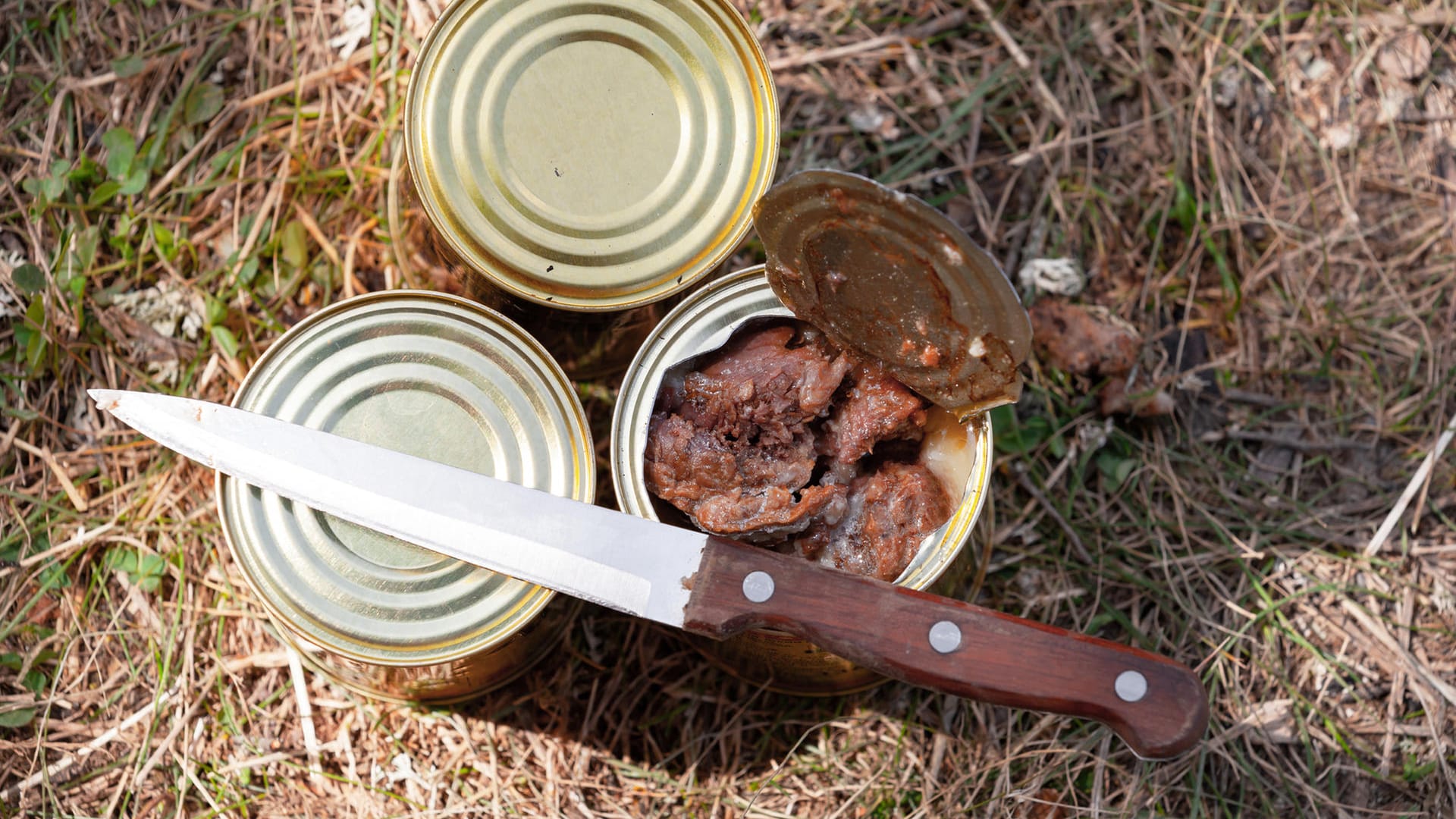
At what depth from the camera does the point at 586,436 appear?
2.28 metres

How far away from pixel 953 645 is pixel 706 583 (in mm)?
500

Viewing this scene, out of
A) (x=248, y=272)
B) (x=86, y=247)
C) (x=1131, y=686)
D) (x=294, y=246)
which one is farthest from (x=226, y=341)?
(x=1131, y=686)

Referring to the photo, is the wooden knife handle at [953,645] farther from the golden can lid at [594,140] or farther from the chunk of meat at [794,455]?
the golden can lid at [594,140]

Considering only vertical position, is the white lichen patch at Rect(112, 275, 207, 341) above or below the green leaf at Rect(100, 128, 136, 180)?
below

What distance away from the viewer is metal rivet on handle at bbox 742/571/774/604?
6.71 ft

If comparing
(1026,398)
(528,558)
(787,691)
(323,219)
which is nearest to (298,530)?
(528,558)

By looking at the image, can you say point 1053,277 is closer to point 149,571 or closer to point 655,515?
point 655,515

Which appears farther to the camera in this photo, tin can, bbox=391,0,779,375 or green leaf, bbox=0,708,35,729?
green leaf, bbox=0,708,35,729

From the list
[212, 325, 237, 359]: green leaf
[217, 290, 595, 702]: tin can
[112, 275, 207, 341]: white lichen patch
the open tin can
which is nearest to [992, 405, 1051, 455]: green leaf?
the open tin can

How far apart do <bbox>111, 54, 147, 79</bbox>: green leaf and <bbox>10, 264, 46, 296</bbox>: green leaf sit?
23.2 inches

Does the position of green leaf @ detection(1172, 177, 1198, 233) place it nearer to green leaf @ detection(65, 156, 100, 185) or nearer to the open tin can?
the open tin can

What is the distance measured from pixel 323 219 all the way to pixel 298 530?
1.06 metres

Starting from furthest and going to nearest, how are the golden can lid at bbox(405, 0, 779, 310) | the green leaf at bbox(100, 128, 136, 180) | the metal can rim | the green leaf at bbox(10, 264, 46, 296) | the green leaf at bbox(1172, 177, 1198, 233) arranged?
the green leaf at bbox(1172, 177, 1198, 233)
the green leaf at bbox(100, 128, 136, 180)
the green leaf at bbox(10, 264, 46, 296)
the golden can lid at bbox(405, 0, 779, 310)
the metal can rim

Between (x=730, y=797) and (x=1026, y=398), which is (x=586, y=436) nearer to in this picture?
(x=730, y=797)
